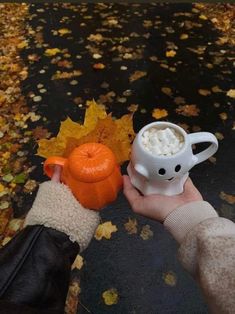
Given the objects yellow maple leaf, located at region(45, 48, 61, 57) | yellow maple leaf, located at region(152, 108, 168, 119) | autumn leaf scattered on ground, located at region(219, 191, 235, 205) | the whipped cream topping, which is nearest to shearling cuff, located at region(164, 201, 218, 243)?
the whipped cream topping

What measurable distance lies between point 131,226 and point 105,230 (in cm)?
17

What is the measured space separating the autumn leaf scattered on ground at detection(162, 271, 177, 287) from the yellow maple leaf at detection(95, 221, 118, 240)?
41cm

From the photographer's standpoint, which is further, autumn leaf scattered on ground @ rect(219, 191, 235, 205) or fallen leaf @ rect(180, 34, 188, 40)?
fallen leaf @ rect(180, 34, 188, 40)

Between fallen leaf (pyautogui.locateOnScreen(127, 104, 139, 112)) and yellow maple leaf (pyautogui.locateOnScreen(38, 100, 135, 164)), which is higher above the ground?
yellow maple leaf (pyautogui.locateOnScreen(38, 100, 135, 164))

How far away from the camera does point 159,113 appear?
2.96 metres

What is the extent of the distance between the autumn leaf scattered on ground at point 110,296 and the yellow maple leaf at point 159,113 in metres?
1.47

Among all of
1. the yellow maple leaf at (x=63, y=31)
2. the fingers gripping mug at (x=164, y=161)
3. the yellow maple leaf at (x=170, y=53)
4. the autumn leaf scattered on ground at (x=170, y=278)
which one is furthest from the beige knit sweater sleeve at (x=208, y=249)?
the yellow maple leaf at (x=63, y=31)

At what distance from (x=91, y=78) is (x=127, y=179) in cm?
205

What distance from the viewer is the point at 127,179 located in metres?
1.52

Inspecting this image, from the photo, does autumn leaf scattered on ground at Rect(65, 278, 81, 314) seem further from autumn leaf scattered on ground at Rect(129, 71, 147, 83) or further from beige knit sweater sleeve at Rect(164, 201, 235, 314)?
autumn leaf scattered on ground at Rect(129, 71, 147, 83)

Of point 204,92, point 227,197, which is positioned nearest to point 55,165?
point 227,197

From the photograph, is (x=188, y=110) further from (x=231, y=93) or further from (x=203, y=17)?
(x=203, y=17)

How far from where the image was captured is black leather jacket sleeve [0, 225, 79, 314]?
40.1 inches

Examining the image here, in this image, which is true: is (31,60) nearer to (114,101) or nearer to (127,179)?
(114,101)
